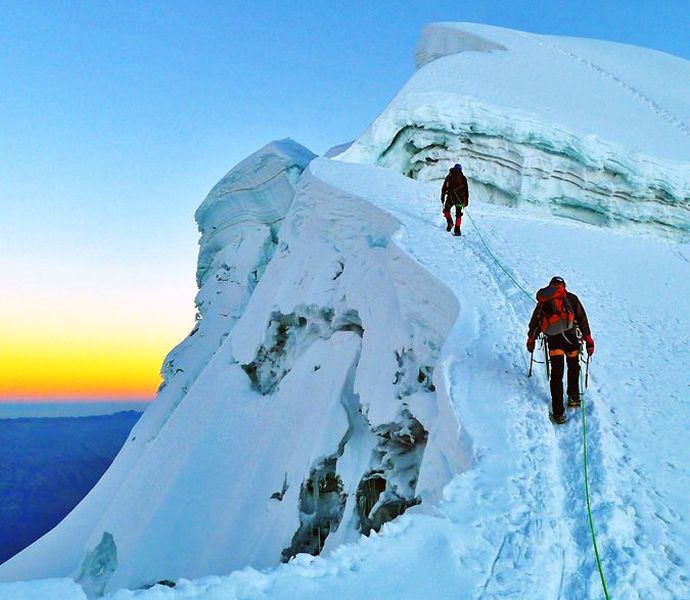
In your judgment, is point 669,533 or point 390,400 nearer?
point 669,533

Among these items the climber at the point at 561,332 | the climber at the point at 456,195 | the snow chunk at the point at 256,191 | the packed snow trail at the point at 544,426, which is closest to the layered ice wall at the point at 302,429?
the packed snow trail at the point at 544,426

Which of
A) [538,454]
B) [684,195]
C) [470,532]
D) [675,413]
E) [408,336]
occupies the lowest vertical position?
[470,532]

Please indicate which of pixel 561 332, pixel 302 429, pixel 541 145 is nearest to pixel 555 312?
pixel 561 332

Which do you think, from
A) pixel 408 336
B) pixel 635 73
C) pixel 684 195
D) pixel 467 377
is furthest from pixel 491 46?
pixel 467 377

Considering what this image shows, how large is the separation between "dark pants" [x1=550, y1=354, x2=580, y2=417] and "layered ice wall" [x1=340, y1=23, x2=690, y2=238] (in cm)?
1132

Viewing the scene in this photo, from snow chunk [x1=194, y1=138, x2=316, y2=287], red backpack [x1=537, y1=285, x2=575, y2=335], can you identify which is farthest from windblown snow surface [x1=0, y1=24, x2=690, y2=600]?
red backpack [x1=537, y1=285, x2=575, y2=335]

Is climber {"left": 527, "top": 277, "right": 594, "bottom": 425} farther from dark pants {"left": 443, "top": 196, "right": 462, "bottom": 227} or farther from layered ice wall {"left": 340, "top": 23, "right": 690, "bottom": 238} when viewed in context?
layered ice wall {"left": 340, "top": 23, "right": 690, "bottom": 238}

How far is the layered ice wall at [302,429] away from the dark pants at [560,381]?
81cm

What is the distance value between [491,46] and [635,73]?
Answer: 17.5ft

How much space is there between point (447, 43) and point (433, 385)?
21.1 metres

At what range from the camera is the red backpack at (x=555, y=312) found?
4.64 metres

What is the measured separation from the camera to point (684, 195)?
584 inches

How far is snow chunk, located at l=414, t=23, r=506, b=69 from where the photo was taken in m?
20.8

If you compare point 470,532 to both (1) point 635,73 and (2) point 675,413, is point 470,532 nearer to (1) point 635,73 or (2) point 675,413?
(2) point 675,413
